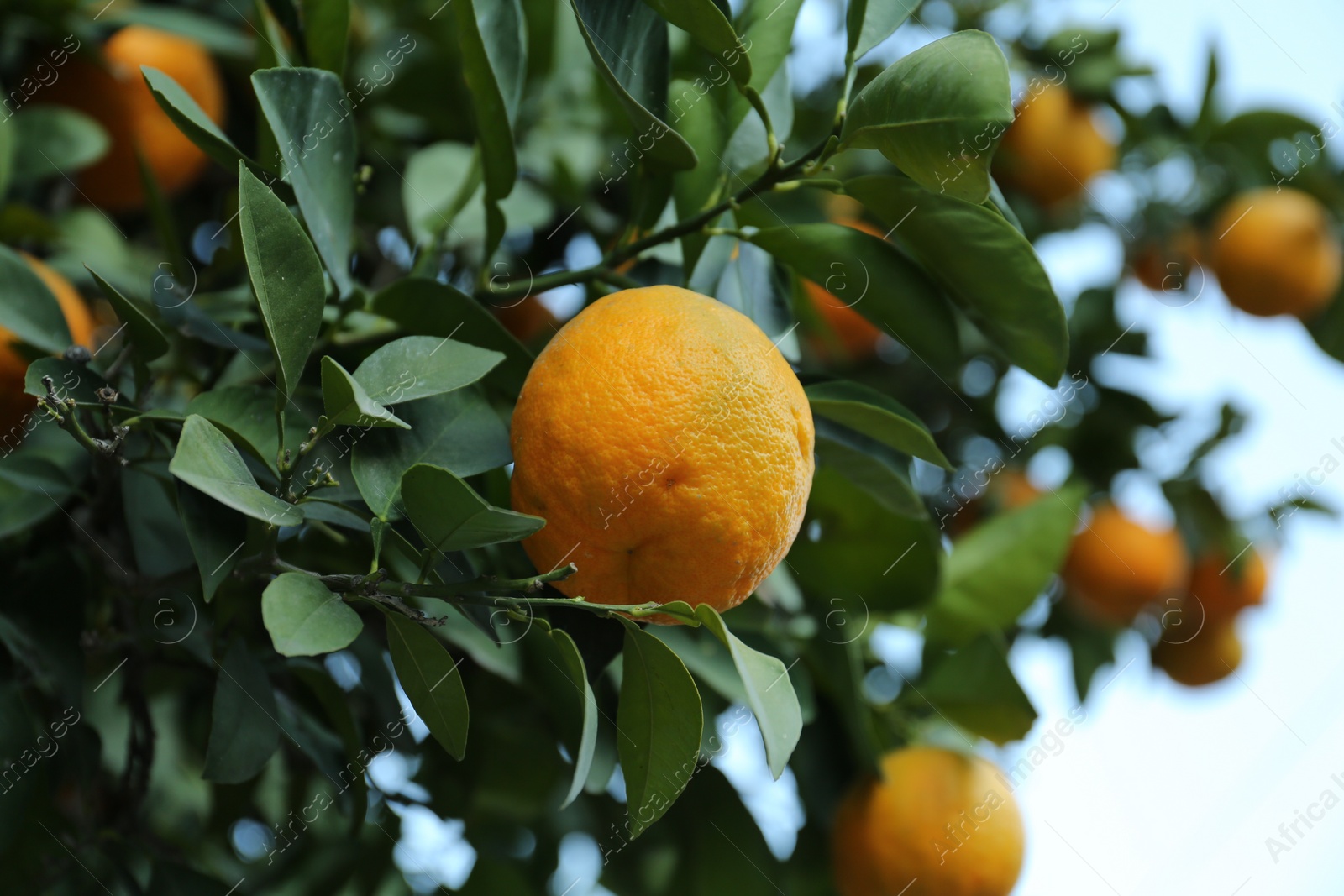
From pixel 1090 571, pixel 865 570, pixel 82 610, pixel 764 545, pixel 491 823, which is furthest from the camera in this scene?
pixel 1090 571

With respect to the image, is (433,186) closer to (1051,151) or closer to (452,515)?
(452,515)

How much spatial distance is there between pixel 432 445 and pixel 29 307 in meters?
0.44

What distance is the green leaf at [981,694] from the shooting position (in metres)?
1.17

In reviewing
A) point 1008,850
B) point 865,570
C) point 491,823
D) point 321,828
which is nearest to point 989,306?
point 865,570

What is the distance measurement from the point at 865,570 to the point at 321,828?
2.68 feet

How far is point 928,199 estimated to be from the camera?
2.40 feet

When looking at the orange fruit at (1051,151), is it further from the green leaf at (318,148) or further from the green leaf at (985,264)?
the green leaf at (318,148)

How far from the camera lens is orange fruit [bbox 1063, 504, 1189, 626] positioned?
5.77ft

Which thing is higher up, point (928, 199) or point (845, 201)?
point (928, 199)

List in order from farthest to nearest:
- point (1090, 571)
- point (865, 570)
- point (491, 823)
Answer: point (1090, 571)
point (491, 823)
point (865, 570)

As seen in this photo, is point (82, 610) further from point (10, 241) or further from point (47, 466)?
point (10, 241)

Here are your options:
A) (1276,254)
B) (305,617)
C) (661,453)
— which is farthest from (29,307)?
(1276,254)

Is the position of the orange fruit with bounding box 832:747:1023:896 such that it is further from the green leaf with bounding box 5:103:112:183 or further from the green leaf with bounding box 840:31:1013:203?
the green leaf with bounding box 5:103:112:183

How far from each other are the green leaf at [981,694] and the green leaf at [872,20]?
2.34 feet
